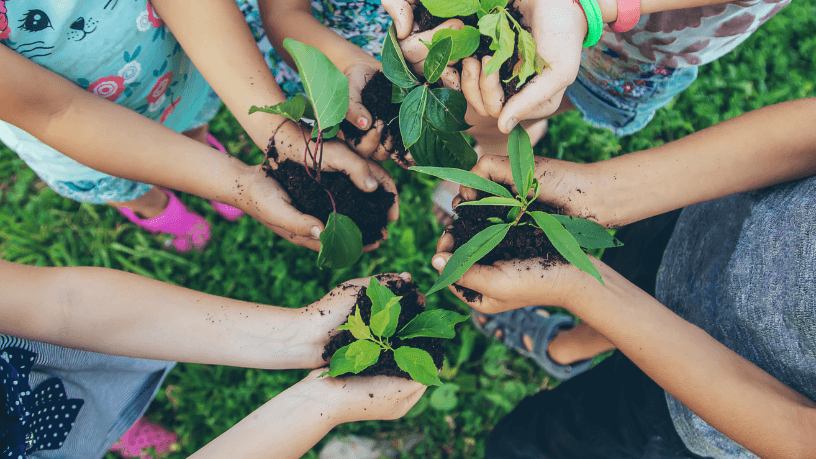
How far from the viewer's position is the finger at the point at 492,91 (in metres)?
1.09

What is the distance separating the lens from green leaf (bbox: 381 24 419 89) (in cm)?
110

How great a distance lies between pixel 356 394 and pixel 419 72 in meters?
0.91

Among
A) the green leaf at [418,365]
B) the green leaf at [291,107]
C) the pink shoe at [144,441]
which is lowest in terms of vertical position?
the pink shoe at [144,441]

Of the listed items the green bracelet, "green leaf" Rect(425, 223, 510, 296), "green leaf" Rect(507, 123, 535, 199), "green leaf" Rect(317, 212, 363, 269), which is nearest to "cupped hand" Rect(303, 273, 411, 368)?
"green leaf" Rect(317, 212, 363, 269)

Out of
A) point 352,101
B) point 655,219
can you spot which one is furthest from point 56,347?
point 655,219

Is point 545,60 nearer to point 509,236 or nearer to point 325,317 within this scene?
point 509,236

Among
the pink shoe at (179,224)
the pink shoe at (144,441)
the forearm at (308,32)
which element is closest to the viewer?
the forearm at (308,32)

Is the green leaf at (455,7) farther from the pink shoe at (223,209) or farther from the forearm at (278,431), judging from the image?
the pink shoe at (223,209)

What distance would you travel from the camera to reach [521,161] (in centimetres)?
104

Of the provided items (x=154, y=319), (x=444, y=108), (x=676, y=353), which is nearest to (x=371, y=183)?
(x=444, y=108)

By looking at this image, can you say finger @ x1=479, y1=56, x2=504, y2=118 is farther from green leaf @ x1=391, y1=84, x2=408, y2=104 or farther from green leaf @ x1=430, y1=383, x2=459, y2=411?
green leaf @ x1=430, y1=383, x2=459, y2=411

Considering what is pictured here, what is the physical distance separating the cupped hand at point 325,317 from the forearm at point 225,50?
0.58 metres

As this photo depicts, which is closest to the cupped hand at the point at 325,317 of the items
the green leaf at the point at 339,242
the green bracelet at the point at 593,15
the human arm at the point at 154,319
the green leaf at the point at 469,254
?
the human arm at the point at 154,319

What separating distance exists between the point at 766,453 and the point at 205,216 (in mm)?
2508
